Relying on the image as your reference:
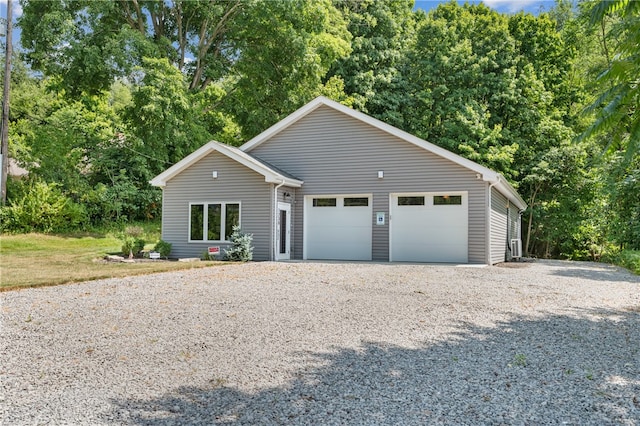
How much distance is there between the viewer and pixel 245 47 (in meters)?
26.8

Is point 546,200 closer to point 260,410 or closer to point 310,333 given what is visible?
point 310,333

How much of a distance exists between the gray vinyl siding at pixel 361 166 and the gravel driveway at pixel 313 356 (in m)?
6.50

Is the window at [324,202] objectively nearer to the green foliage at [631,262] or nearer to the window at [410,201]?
the window at [410,201]

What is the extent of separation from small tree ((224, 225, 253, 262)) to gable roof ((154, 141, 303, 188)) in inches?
75.3

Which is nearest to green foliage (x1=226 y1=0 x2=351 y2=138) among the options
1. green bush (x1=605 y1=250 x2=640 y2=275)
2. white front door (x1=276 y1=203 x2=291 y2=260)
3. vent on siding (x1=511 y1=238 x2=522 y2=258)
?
white front door (x1=276 y1=203 x2=291 y2=260)

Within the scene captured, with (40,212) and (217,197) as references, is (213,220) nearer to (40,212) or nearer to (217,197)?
(217,197)

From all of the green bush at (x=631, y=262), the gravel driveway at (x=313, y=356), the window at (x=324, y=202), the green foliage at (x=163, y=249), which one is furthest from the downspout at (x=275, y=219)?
the green bush at (x=631, y=262)

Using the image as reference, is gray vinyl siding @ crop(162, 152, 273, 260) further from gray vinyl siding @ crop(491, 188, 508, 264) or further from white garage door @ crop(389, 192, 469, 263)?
gray vinyl siding @ crop(491, 188, 508, 264)

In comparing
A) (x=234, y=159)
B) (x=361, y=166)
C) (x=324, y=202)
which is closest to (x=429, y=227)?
(x=361, y=166)

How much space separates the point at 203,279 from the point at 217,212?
6450 mm

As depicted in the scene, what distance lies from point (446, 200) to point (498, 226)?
274 centimetres

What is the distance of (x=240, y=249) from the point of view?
1485 cm

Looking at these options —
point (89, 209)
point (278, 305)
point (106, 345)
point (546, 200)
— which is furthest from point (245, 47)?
point (106, 345)

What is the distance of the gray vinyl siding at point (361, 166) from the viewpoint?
14695 millimetres
